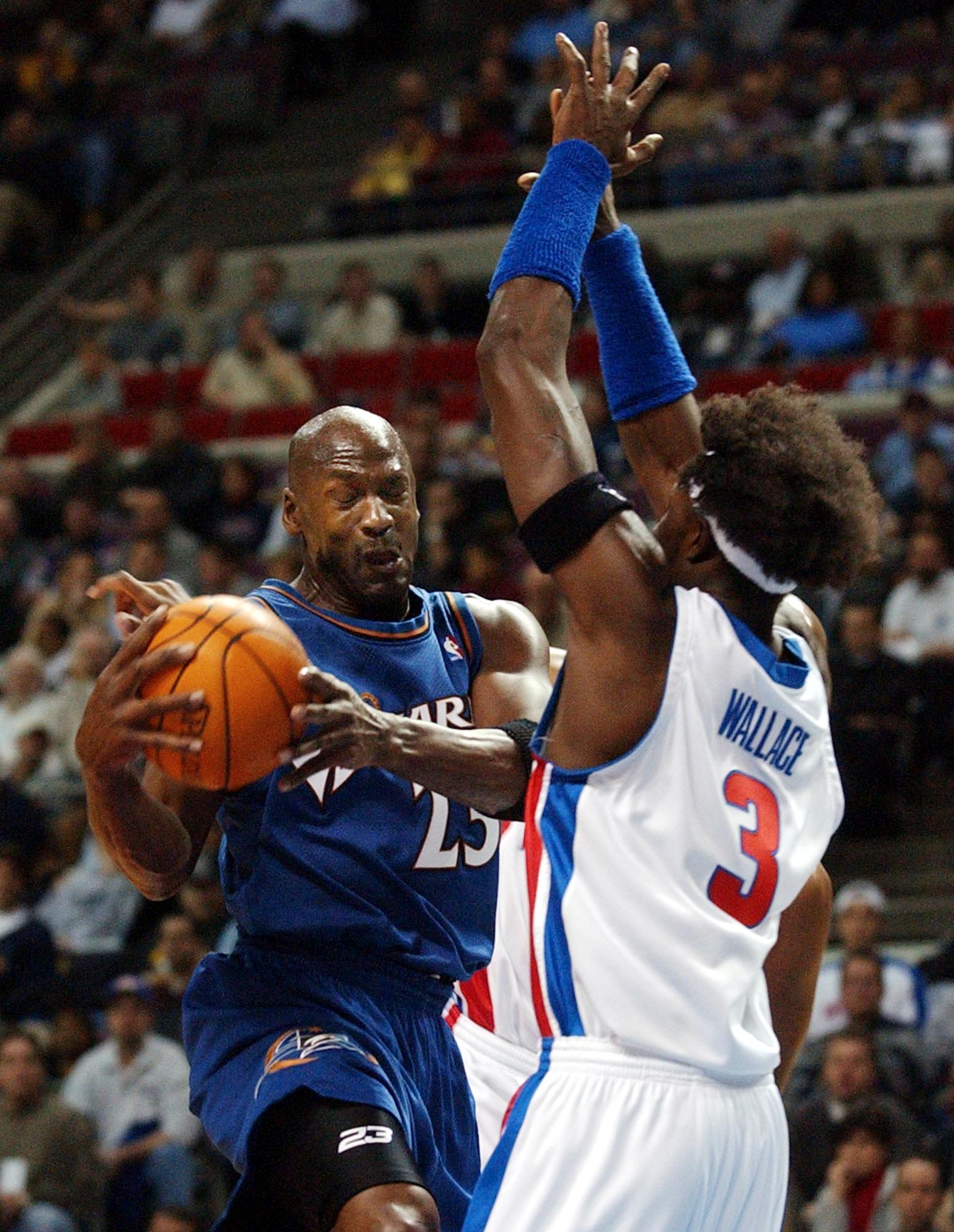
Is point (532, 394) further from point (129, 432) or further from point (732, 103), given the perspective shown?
point (732, 103)

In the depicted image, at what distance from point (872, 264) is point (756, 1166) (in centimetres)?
1194

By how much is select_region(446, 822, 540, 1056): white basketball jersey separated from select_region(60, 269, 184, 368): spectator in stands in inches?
462

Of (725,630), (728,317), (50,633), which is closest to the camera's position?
(725,630)

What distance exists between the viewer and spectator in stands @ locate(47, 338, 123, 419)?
15711 mm

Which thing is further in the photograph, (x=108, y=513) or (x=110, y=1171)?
(x=108, y=513)

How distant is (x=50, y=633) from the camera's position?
39.9 feet

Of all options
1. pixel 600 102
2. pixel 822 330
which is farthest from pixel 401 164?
pixel 600 102

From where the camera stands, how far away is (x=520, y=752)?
389 cm

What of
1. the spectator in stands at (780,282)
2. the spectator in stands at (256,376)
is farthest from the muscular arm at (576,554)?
the spectator in stands at (256,376)

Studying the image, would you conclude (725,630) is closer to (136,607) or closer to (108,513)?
(136,607)

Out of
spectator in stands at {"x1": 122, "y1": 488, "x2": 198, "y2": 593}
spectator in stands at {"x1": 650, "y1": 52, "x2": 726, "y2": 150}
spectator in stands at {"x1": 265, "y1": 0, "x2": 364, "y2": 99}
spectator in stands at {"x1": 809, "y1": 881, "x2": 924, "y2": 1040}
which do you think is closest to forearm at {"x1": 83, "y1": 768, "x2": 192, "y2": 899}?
spectator in stands at {"x1": 809, "y1": 881, "x2": 924, "y2": 1040}

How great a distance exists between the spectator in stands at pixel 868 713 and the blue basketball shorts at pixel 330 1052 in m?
5.37

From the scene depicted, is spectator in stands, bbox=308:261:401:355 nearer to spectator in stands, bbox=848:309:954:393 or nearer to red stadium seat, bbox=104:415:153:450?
red stadium seat, bbox=104:415:153:450

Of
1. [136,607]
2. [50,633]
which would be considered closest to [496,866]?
[136,607]
